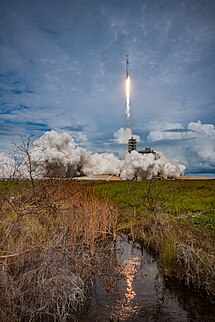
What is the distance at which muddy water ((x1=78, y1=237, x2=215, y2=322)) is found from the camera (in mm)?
9086

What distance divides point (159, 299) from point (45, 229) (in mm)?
6111

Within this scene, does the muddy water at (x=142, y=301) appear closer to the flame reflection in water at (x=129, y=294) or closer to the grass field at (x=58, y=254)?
the flame reflection in water at (x=129, y=294)

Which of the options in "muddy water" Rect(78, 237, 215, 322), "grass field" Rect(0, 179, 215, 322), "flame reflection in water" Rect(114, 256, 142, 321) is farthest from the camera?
"flame reflection in water" Rect(114, 256, 142, 321)

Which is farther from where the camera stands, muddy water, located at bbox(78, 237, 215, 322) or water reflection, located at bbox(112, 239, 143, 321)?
water reflection, located at bbox(112, 239, 143, 321)

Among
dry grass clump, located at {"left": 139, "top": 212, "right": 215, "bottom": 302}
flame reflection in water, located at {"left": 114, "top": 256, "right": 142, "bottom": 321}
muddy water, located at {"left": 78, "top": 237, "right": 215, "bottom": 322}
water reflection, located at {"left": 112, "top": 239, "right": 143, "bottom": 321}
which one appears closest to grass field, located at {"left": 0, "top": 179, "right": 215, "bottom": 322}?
dry grass clump, located at {"left": 139, "top": 212, "right": 215, "bottom": 302}

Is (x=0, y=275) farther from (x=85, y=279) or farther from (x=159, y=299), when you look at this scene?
(x=159, y=299)

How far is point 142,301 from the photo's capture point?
→ 10047mm

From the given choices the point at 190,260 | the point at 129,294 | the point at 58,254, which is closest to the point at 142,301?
the point at 129,294

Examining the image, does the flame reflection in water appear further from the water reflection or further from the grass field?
the grass field

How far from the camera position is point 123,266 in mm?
13539

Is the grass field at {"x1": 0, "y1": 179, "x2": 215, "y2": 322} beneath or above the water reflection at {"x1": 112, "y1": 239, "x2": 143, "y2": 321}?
above

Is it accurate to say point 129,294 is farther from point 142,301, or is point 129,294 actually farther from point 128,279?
point 128,279

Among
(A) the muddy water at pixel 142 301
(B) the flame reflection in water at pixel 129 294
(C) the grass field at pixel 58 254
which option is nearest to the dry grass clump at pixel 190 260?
(C) the grass field at pixel 58 254

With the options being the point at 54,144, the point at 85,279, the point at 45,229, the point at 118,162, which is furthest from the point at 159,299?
the point at 118,162
